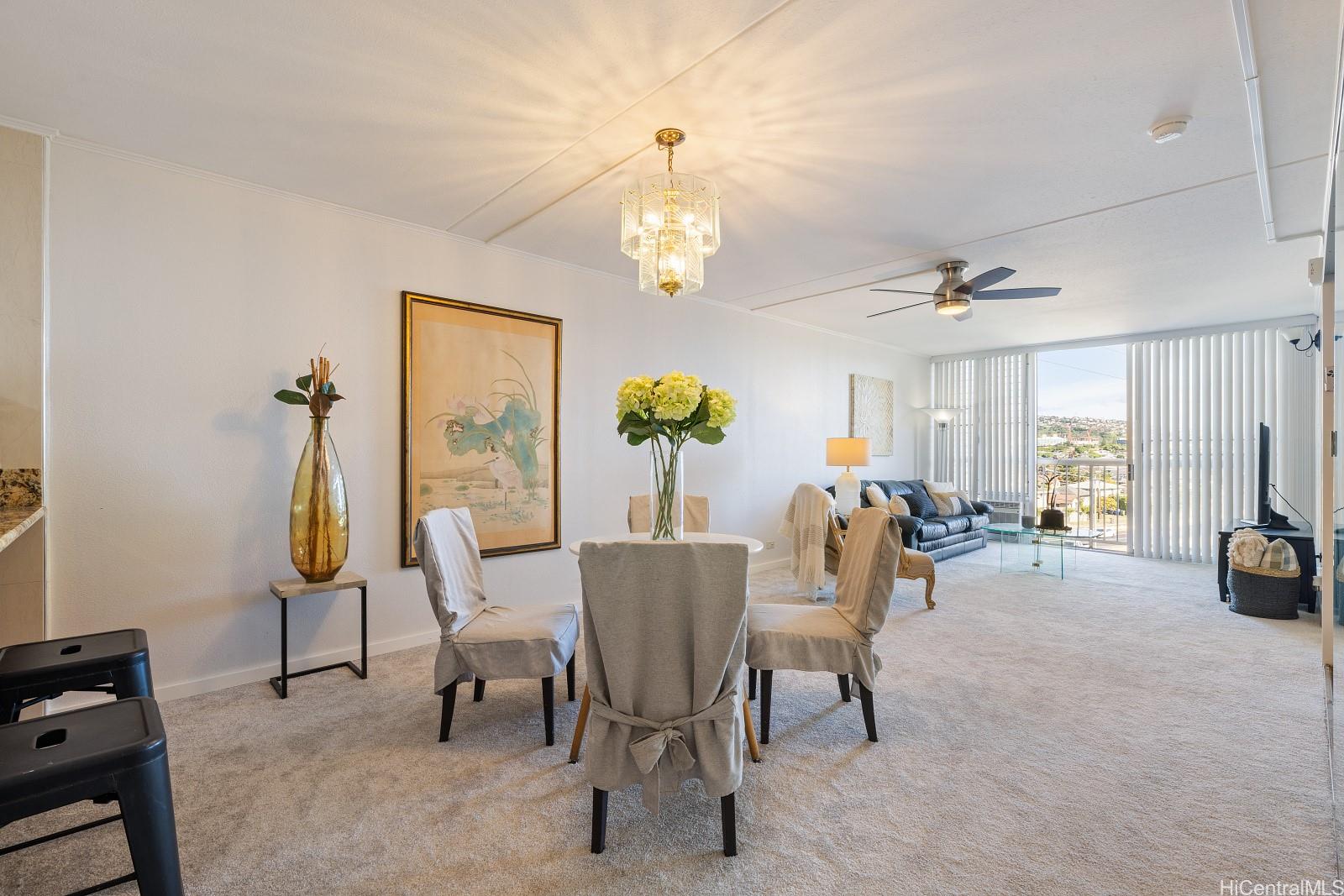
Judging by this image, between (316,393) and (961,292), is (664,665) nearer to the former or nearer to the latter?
(316,393)

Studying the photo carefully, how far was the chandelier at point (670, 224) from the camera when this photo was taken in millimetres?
2516

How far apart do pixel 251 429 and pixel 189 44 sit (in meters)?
1.74

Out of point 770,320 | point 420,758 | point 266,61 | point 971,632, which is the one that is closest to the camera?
point 266,61

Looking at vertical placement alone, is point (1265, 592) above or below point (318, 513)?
below

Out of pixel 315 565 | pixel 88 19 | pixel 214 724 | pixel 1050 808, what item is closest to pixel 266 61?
pixel 88 19

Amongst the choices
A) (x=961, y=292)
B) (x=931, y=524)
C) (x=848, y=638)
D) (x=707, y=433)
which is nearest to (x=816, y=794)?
(x=848, y=638)

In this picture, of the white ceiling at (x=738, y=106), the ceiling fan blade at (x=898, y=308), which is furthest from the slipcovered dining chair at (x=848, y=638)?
the ceiling fan blade at (x=898, y=308)

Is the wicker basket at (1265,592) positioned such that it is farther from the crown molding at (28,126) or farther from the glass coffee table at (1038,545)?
the crown molding at (28,126)

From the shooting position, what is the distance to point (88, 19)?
1.88 meters

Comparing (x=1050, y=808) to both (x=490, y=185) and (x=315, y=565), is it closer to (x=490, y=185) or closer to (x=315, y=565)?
(x=315, y=565)

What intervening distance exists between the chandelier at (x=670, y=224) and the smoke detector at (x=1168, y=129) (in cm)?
184

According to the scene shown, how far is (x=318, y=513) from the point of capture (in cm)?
290

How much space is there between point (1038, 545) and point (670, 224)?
5.64m

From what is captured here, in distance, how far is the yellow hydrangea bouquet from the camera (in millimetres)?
2211
